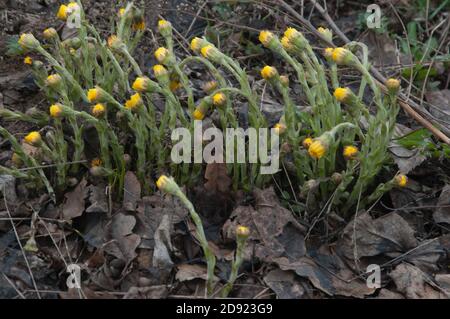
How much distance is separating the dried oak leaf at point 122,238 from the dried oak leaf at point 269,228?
0.37 m

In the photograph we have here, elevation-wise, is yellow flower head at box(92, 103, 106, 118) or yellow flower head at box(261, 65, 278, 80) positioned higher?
yellow flower head at box(261, 65, 278, 80)

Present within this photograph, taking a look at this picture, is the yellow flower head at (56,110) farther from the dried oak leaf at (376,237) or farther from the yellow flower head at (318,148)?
the dried oak leaf at (376,237)

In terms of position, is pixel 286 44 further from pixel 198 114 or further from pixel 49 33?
pixel 49 33

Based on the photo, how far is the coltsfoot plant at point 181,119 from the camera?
234 centimetres

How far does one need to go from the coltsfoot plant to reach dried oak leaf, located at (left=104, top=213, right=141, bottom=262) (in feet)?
0.58

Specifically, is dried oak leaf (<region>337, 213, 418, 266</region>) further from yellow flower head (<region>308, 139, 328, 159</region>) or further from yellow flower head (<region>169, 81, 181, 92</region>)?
yellow flower head (<region>169, 81, 181, 92</region>)

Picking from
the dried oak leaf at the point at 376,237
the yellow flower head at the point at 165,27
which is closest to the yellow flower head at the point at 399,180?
the dried oak leaf at the point at 376,237

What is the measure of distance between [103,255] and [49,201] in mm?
414

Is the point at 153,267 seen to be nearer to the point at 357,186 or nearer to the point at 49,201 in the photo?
the point at 49,201

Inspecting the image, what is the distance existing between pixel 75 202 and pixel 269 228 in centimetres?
82

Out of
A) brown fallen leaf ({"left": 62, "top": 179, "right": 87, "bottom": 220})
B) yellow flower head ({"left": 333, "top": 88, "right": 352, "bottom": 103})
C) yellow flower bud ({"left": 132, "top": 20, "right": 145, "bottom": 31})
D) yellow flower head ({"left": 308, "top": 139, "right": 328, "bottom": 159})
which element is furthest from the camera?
yellow flower bud ({"left": 132, "top": 20, "right": 145, "bottom": 31})

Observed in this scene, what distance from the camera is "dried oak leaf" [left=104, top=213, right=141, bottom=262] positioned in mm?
2299

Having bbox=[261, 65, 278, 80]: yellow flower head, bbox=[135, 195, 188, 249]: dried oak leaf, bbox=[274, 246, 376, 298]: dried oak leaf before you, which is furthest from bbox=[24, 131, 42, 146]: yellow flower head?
bbox=[274, 246, 376, 298]: dried oak leaf

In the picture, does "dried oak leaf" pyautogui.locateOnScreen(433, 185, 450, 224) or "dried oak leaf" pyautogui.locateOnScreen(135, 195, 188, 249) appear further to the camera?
"dried oak leaf" pyautogui.locateOnScreen(433, 185, 450, 224)
